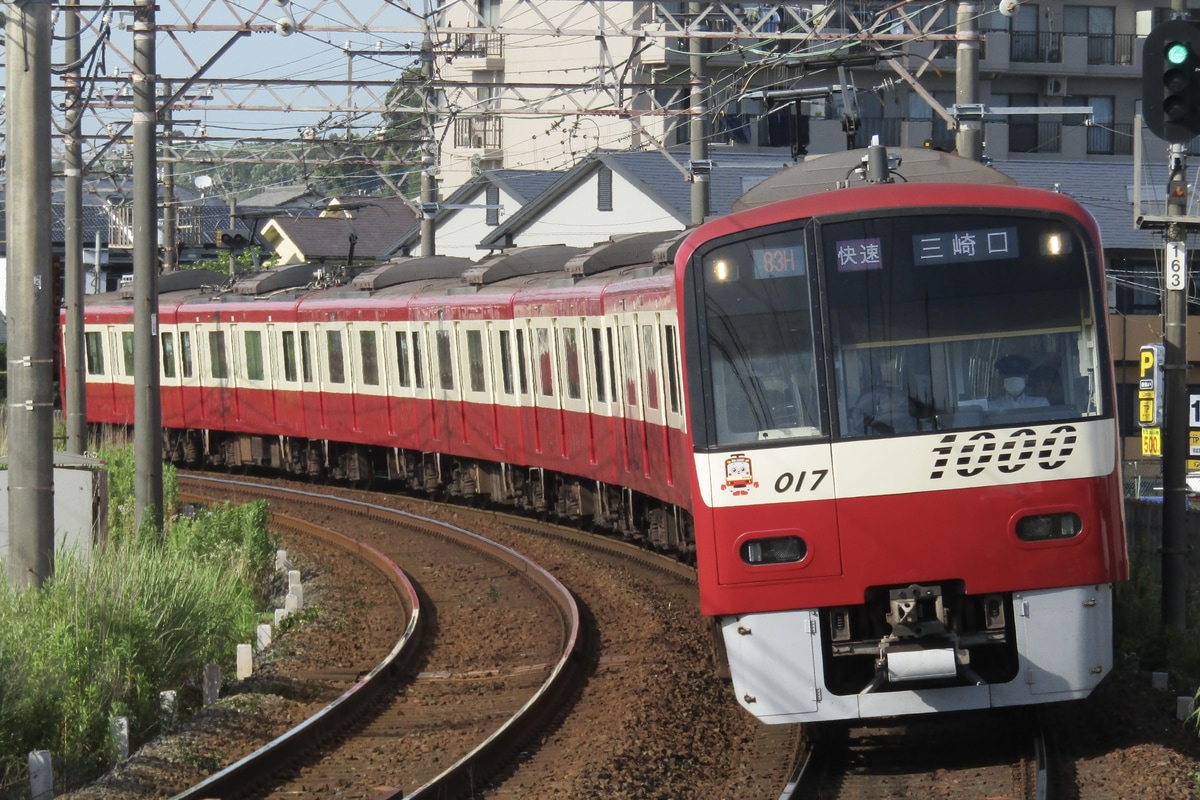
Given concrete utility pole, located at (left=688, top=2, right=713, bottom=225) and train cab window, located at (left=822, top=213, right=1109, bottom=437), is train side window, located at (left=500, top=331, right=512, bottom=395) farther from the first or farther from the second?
train cab window, located at (left=822, top=213, right=1109, bottom=437)

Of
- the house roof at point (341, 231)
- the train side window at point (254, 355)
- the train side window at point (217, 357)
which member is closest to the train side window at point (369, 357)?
the train side window at point (254, 355)

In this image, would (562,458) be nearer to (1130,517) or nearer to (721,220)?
(1130,517)

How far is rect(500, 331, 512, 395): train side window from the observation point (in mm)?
17891

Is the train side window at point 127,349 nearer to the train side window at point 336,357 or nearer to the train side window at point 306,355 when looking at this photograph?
the train side window at point 306,355

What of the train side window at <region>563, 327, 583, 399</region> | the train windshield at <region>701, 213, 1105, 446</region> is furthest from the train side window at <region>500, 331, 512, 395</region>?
the train windshield at <region>701, 213, 1105, 446</region>

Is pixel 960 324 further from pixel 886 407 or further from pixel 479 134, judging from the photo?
pixel 479 134

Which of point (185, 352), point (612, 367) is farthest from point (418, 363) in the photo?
point (185, 352)

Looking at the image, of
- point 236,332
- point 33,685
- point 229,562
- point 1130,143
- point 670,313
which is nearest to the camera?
point 33,685

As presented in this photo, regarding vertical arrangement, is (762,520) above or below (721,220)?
below

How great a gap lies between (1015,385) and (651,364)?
18.6 feet

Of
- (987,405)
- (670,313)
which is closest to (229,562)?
(670,313)

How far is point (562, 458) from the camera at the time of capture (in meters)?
16.7

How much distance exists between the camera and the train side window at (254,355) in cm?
2378

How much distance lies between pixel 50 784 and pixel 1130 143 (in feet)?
127
